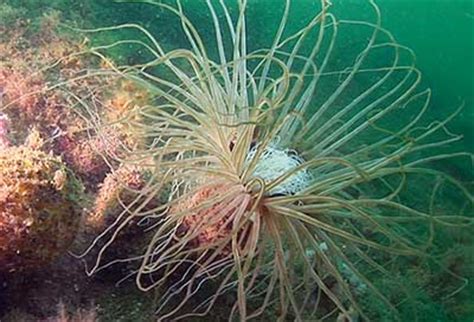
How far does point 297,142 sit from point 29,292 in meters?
1.51

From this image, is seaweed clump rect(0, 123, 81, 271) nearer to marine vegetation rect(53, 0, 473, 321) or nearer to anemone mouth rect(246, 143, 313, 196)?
marine vegetation rect(53, 0, 473, 321)

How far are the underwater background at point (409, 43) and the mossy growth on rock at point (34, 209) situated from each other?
0.14m

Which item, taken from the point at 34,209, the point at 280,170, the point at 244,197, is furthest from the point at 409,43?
the point at 34,209

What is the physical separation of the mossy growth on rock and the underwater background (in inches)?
5.6

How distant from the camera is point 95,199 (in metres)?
2.92

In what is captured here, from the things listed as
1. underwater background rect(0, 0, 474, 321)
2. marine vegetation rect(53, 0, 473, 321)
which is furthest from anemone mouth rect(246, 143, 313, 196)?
underwater background rect(0, 0, 474, 321)

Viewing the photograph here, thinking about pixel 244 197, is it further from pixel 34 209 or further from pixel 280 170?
pixel 34 209

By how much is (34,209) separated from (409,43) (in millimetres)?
19220

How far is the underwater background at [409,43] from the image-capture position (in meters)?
2.71

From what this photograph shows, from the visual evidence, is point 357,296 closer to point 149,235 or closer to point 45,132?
point 149,235

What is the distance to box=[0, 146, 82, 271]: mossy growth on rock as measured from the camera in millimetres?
2396

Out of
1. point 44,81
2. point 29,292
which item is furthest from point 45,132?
point 29,292

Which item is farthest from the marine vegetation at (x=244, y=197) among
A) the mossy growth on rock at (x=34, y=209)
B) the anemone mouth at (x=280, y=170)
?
the mossy growth on rock at (x=34, y=209)

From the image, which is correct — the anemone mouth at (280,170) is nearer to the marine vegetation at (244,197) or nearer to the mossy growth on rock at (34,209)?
the marine vegetation at (244,197)
